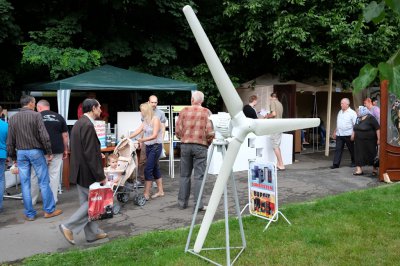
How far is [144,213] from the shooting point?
7.16 metres

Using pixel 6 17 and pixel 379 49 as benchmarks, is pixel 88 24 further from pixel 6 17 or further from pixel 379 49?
pixel 379 49

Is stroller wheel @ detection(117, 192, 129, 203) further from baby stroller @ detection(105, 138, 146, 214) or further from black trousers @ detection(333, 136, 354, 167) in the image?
black trousers @ detection(333, 136, 354, 167)

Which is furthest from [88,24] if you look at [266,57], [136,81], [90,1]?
[266,57]

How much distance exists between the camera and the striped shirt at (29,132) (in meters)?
6.77

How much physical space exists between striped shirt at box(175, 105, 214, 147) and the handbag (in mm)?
1769

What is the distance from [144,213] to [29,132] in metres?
2.16

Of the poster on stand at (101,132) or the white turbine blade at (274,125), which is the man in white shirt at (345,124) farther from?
the white turbine blade at (274,125)

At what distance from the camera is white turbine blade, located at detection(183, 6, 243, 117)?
4195 millimetres

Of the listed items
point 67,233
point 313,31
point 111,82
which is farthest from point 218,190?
point 313,31

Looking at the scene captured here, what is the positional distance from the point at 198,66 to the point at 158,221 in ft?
30.7

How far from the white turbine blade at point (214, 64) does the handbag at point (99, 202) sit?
208cm

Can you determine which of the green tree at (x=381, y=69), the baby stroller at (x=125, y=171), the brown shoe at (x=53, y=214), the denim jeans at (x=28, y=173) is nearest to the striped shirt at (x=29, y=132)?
the denim jeans at (x=28, y=173)

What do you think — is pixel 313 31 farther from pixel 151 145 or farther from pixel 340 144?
pixel 151 145

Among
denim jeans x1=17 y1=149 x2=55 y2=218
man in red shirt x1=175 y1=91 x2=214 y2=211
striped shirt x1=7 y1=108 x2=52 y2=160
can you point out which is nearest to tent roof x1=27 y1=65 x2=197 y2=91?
striped shirt x1=7 y1=108 x2=52 y2=160
